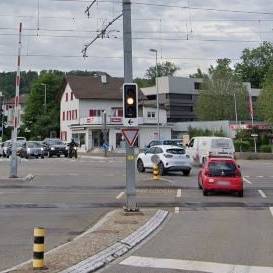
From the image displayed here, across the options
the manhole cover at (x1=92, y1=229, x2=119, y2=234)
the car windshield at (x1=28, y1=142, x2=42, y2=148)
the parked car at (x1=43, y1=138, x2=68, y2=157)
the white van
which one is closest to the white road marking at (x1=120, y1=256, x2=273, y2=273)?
the manhole cover at (x1=92, y1=229, x2=119, y2=234)

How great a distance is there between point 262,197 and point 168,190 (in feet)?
13.2

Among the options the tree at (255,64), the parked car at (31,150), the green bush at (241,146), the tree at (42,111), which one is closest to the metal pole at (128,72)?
the parked car at (31,150)

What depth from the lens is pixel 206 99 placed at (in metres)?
113

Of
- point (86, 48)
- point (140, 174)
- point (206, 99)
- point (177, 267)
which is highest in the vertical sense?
point (206, 99)

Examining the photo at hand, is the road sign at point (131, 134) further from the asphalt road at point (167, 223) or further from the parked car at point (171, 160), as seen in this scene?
the parked car at point (171, 160)

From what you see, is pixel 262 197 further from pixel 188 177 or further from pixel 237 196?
pixel 188 177

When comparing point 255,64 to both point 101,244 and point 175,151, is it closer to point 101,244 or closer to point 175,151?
point 175,151

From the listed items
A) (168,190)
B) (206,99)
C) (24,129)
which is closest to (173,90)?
(206,99)

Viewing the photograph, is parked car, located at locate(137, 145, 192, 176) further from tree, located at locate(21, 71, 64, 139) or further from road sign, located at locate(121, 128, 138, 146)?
tree, located at locate(21, 71, 64, 139)

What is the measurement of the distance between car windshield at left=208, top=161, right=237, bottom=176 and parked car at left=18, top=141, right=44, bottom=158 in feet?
124

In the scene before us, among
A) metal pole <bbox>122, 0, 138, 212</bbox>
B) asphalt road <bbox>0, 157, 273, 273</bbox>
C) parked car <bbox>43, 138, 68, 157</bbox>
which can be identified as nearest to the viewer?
asphalt road <bbox>0, 157, 273, 273</bbox>

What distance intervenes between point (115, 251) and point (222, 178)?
48.2 ft

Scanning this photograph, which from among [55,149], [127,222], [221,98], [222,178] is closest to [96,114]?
[221,98]

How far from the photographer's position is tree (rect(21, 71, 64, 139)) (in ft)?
364
